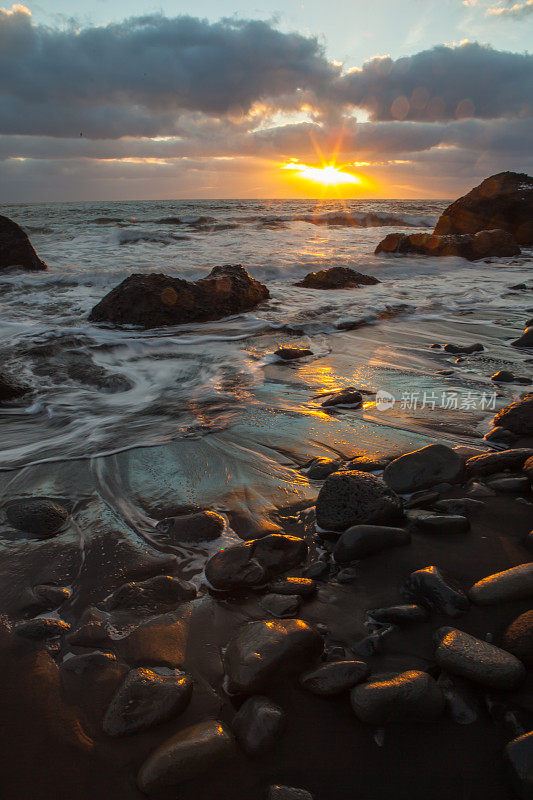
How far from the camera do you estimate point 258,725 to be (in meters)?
1.30

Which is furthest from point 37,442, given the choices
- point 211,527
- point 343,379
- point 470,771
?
point 470,771

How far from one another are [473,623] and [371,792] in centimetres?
66

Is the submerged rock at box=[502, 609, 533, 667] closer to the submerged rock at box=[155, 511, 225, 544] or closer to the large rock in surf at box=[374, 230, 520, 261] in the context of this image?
the submerged rock at box=[155, 511, 225, 544]

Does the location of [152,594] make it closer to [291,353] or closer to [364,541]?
[364,541]

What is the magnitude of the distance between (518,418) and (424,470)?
1.03 meters

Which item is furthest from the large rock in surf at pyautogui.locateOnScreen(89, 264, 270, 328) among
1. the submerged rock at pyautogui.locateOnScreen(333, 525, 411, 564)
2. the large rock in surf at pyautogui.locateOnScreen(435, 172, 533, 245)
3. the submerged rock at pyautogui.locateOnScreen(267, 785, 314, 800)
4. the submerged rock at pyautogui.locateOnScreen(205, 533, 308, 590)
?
the large rock in surf at pyautogui.locateOnScreen(435, 172, 533, 245)

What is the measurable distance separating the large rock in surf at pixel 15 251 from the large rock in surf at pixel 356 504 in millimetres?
11558

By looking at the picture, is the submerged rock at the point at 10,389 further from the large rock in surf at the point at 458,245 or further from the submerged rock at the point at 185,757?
the large rock in surf at the point at 458,245

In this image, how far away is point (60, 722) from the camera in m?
1.38

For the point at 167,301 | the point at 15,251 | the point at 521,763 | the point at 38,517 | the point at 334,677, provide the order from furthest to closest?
the point at 15,251, the point at 167,301, the point at 38,517, the point at 334,677, the point at 521,763

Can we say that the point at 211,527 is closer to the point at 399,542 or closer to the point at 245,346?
the point at 399,542

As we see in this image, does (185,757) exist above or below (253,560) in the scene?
below

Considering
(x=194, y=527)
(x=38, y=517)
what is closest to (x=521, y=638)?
(x=194, y=527)

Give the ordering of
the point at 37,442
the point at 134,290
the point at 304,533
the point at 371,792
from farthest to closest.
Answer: the point at 134,290
the point at 37,442
the point at 304,533
the point at 371,792
